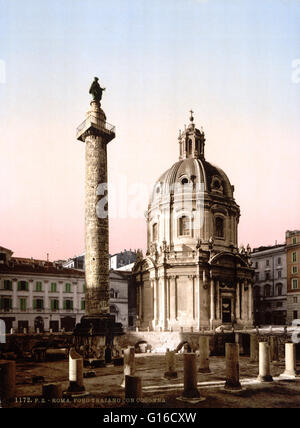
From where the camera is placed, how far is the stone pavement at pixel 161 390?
14.3 metres

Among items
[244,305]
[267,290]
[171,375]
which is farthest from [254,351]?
[267,290]

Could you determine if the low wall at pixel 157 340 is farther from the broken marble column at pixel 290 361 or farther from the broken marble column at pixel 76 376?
the broken marble column at pixel 76 376

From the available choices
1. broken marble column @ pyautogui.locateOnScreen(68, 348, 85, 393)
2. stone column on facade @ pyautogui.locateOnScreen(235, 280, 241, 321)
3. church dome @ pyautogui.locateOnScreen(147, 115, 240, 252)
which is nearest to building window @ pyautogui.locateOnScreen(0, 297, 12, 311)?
church dome @ pyautogui.locateOnScreen(147, 115, 240, 252)

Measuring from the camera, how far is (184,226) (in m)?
45.0

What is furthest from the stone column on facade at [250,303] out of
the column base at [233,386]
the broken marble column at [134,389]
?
the broken marble column at [134,389]

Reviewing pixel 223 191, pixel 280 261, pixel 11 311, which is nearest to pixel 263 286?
pixel 280 261

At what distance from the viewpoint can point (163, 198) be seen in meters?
46.2

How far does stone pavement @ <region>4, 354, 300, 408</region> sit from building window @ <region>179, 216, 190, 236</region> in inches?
824

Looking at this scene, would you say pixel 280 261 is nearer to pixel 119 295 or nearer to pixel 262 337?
pixel 119 295

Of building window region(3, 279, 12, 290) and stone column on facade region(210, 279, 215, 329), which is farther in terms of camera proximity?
building window region(3, 279, 12, 290)

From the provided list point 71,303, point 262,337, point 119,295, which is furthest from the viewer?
point 119,295

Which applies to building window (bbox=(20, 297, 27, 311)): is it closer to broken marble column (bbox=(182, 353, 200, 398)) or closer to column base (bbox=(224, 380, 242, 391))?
column base (bbox=(224, 380, 242, 391))

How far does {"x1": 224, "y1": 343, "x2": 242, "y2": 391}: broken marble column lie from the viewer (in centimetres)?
1603
